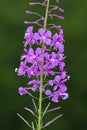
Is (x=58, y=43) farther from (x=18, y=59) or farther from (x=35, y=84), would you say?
(x=18, y=59)

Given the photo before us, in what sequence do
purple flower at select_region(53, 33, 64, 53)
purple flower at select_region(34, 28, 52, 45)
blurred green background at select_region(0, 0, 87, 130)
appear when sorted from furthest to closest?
blurred green background at select_region(0, 0, 87, 130) → purple flower at select_region(53, 33, 64, 53) → purple flower at select_region(34, 28, 52, 45)

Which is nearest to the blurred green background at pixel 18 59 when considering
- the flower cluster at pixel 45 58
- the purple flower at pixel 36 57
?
the flower cluster at pixel 45 58

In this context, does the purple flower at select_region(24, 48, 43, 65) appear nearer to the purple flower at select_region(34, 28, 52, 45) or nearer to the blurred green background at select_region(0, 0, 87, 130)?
the purple flower at select_region(34, 28, 52, 45)

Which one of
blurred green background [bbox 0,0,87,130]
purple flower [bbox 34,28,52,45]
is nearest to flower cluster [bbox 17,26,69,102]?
purple flower [bbox 34,28,52,45]

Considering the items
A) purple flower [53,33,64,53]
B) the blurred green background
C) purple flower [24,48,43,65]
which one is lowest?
the blurred green background

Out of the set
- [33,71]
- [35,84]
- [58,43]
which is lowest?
[35,84]

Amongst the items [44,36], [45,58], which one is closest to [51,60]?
[45,58]

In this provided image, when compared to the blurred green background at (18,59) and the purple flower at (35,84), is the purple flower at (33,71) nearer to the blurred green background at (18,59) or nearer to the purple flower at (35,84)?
the purple flower at (35,84)
